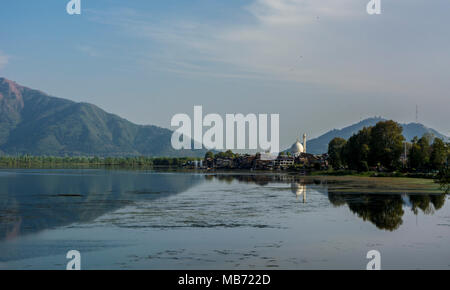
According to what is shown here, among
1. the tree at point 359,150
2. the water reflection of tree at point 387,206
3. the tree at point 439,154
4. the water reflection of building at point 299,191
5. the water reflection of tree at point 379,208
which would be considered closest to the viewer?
the water reflection of tree at point 379,208

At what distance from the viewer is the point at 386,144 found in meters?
105

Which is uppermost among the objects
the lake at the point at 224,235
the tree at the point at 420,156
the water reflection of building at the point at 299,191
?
the tree at the point at 420,156

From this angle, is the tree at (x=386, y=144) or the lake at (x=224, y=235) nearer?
the lake at (x=224, y=235)

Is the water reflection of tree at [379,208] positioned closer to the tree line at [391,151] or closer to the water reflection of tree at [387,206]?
the water reflection of tree at [387,206]

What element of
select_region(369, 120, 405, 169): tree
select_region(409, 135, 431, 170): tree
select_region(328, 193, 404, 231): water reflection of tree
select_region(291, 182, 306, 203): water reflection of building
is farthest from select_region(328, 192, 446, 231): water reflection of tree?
select_region(369, 120, 405, 169): tree

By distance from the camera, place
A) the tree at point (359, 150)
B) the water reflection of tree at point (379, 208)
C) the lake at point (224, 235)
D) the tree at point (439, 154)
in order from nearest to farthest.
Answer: the lake at point (224, 235)
the water reflection of tree at point (379, 208)
the tree at point (439, 154)
the tree at point (359, 150)

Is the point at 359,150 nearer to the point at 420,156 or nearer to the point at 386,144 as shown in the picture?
the point at 386,144

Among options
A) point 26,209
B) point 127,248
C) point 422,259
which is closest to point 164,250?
point 127,248

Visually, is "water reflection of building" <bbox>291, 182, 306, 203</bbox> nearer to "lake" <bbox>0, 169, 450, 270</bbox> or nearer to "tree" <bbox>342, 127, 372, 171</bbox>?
"lake" <bbox>0, 169, 450, 270</bbox>

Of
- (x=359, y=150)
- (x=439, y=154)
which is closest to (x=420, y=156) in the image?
(x=439, y=154)

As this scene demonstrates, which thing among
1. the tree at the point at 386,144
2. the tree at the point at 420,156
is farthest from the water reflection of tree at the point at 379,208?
the tree at the point at 386,144

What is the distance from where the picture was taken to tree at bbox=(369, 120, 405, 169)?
340 feet

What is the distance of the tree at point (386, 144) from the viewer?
104m

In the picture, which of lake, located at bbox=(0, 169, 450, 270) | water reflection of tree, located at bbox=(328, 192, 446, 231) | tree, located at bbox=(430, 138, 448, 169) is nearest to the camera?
lake, located at bbox=(0, 169, 450, 270)
